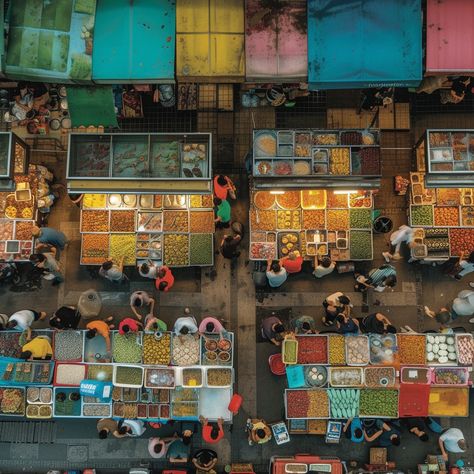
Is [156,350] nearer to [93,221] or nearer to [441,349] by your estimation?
[93,221]

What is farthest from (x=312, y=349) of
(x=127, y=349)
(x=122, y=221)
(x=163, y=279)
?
(x=122, y=221)

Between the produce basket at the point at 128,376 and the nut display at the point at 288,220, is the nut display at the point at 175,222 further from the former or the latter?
the produce basket at the point at 128,376

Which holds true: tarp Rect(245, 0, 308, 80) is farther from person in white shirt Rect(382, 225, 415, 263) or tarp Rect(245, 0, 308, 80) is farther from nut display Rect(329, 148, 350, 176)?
person in white shirt Rect(382, 225, 415, 263)

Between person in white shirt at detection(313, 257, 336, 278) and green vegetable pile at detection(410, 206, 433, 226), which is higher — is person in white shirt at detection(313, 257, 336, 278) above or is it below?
below

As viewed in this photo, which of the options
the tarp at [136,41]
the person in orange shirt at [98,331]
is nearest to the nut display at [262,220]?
the tarp at [136,41]

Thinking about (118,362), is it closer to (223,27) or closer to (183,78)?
(183,78)

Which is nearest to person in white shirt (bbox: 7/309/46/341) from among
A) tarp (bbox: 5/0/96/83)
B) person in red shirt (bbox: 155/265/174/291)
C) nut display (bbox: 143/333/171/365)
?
nut display (bbox: 143/333/171/365)
